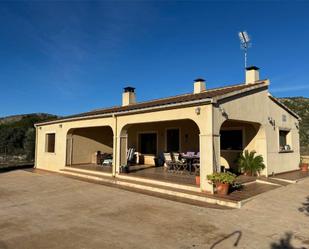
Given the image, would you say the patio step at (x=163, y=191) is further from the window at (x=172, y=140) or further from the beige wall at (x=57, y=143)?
the window at (x=172, y=140)

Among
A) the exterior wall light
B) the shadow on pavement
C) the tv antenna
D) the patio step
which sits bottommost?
the shadow on pavement

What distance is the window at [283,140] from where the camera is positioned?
14349 millimetres

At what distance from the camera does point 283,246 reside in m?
4.98

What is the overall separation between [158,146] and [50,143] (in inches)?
319

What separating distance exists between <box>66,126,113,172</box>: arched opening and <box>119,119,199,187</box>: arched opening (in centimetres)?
182

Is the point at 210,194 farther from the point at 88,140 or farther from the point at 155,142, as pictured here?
the point at 88,140

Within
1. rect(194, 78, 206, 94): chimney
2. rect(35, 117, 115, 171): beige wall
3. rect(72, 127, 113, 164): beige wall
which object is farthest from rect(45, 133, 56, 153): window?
rect(194, 78, 206, 94): chimney

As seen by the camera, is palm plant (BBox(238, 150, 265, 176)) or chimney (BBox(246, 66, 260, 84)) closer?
palm plant (BBox(238, 150, 265, 176))

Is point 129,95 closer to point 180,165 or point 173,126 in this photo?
point 173,126

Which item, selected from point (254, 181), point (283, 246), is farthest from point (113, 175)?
point (283, 246)

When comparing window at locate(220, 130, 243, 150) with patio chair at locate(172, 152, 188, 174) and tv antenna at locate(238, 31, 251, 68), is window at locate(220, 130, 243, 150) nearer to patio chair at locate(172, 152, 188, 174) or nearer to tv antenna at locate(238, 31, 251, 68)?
patio chair at locate(172, 152, 188, 174)

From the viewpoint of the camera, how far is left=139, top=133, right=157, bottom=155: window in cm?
1609

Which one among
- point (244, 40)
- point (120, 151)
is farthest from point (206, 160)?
point (244, 40)

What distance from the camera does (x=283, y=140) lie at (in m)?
14.7
